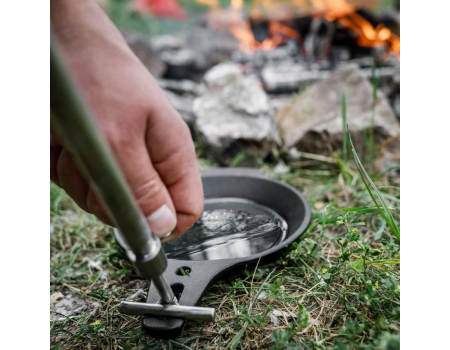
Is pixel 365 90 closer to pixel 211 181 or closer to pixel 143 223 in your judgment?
pixel 211 181

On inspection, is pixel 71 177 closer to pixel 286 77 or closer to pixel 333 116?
pixel 333 116

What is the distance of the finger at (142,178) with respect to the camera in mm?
598

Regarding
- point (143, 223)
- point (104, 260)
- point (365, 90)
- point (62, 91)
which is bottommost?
point (104, 260)

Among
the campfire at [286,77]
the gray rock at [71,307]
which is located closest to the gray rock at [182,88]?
the campfire at [286,77]

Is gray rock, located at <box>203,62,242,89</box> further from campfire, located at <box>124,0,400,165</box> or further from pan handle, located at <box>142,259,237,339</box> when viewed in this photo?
pan handle, located at <box>142,259,237,339</box>

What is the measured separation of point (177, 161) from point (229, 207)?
2.34 feet

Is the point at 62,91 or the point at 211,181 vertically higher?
the point at 62,91

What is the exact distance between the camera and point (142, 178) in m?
0.61

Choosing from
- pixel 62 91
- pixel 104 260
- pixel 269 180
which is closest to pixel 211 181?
pixel 269 180

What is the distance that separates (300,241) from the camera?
3.36 feet

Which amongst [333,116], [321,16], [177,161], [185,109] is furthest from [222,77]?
[321,16]

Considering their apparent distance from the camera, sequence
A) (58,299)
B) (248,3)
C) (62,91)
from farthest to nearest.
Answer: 1. (248,3)
2. (58,299)
3. (62,91)

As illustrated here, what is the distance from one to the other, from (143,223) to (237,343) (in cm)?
37
